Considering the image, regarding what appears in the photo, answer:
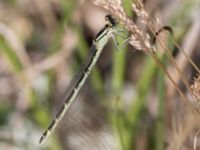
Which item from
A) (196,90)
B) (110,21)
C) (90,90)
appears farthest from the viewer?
(90,90)

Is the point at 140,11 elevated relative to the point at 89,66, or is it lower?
elevated

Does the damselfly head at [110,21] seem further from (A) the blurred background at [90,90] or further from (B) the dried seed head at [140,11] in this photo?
(B) the dried seed head at [140,11]

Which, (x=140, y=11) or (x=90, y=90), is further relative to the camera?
(x=90, y=90)

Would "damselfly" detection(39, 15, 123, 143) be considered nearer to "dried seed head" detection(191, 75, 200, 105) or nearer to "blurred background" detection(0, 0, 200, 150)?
"blurred background" detection(0, 0, 200, 150)

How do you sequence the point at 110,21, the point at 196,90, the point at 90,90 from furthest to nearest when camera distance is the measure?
the point at 90,90 → the point at 110,21 → the point at 196,90

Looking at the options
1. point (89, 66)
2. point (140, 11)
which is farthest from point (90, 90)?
point (140, 11)

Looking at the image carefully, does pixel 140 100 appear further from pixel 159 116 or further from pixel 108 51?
pixel 108 51

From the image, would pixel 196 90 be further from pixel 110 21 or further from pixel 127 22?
pixel 110 21
